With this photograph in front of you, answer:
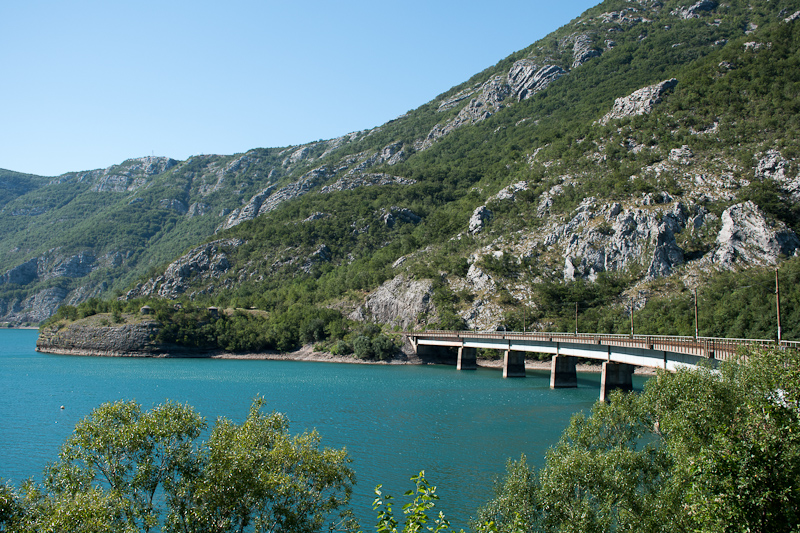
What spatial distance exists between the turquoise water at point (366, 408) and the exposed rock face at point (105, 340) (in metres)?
19.9

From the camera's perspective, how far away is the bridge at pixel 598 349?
4797 cm

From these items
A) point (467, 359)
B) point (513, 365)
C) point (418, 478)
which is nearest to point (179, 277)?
point (467, 359)

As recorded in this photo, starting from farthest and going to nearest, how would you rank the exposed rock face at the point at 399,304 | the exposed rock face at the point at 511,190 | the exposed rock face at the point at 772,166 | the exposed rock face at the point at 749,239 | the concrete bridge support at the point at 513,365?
the exposed rock face at the point at 511,190 < the exposed rock face at the point at 399,304 < the exposed rock face at the point at 772,166 < the exposed rock face at the point at 749,239 < the concrete bridge support at the point at 513,365

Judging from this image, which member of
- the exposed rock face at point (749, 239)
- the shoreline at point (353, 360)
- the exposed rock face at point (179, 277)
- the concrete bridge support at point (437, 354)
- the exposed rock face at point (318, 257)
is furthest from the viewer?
the exposed rock face at point (179, 277)

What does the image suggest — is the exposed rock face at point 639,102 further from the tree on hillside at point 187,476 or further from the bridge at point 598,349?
the tree on hillside at point 187,476

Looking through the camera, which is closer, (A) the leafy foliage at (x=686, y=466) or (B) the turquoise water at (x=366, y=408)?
(A) the leafy foliage at (x=686, y=466)

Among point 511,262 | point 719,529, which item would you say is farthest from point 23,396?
point 511,262

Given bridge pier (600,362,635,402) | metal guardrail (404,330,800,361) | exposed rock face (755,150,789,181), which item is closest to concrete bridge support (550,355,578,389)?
metal guardrail (404,330,800,361)

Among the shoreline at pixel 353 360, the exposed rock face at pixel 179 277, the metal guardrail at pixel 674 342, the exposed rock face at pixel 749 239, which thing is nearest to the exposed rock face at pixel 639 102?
the exposed rock face at pixel 749 239

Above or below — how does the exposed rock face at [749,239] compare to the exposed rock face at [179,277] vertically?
above

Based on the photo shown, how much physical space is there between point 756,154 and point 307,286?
123829mm

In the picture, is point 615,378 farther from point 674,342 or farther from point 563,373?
point 674,342

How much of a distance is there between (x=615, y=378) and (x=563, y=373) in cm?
1378

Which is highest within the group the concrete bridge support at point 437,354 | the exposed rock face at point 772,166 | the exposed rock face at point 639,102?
the exposed rock face at point 639,102
